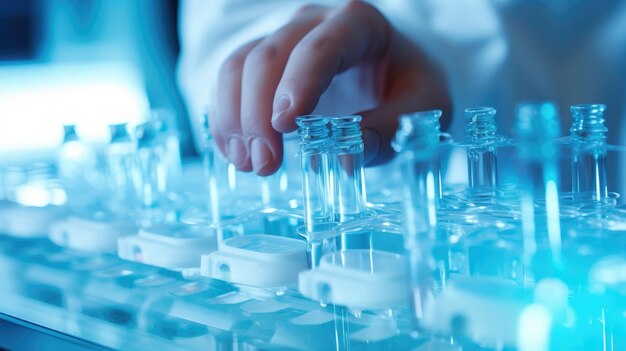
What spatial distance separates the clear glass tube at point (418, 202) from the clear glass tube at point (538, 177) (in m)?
0.06

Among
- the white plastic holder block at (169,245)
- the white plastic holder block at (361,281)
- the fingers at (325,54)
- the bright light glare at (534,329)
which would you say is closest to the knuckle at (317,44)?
the fingers at (325,54)

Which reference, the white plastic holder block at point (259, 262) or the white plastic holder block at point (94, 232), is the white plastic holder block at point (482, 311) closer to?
the white plastic holder block at point (259, 262)

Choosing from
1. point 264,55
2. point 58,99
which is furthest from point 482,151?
point 58,99

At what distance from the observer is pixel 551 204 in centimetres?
46

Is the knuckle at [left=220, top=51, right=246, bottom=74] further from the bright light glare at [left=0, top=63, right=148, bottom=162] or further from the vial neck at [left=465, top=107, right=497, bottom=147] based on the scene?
the bright light glare at [left=0, top=63, right=148, bottom=162]

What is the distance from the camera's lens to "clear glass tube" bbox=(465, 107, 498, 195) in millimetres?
604

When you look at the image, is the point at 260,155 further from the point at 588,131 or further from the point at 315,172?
the point at 588,131

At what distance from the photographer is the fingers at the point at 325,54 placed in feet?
2.22

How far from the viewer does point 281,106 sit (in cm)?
Answer: 68

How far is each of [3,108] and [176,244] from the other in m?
2.20

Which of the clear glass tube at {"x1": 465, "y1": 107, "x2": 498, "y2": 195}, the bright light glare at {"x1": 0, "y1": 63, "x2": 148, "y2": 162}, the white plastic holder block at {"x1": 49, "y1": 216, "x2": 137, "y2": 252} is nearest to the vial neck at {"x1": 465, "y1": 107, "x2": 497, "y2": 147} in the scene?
the clear glass tube at {"x1": 465, "y1": 107, "x2": 498, "y2": 195}

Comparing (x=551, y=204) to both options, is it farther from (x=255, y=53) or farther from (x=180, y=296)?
(x=255, y=53)

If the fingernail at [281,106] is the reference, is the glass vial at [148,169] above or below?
below

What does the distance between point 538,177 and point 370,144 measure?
39cm
